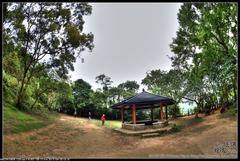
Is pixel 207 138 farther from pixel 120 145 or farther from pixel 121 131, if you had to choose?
pixel 121 131

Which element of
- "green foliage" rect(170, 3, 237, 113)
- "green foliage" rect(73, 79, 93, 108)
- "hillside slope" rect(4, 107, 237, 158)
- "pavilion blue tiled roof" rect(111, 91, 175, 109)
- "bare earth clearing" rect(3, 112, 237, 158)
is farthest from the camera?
"green foliage" rect(73, 79, 93, 108)

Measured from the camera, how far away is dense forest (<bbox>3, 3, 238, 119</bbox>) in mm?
21266

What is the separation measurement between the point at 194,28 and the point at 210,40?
263 centimetres

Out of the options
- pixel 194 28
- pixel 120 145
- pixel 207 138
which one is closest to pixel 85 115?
pixel 194 28

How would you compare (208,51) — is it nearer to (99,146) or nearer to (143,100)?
(143,100)

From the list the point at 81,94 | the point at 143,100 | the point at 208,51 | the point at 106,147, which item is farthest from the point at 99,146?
the point at 81,94

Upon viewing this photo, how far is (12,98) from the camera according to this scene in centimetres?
2467

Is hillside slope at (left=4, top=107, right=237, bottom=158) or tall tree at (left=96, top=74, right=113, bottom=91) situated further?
tall tree at (left=96, top=74, right=113, bottom=91)

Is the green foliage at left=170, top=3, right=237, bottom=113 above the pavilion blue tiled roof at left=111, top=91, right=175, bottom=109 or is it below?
above

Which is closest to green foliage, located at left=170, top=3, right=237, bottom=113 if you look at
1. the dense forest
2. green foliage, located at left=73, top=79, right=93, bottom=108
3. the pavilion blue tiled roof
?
the dense forest

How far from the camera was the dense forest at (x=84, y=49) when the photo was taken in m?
21.3

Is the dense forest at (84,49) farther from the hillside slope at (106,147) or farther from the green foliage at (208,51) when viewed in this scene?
the hillside slope at (106,147)

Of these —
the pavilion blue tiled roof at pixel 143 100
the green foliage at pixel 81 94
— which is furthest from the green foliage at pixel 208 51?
the green foliage at pixel 81 94

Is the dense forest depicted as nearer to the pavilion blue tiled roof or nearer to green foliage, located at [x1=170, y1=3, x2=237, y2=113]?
green foliage, located at [x1=170, y1=3, x2=237, y2=113]
